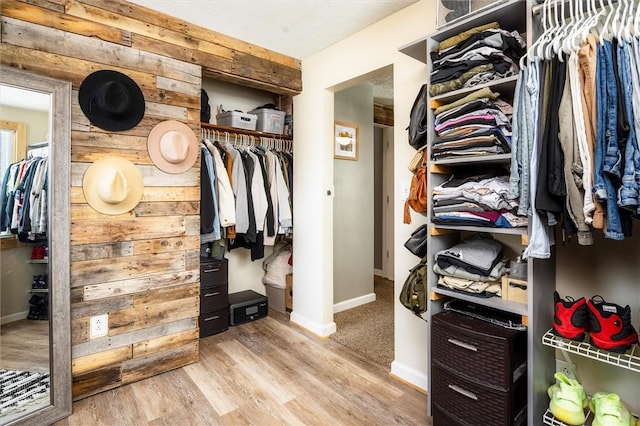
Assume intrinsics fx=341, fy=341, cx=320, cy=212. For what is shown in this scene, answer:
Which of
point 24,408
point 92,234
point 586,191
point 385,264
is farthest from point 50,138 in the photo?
point 385,264

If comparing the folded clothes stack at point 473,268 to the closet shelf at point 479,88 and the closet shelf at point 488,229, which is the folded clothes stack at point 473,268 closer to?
the closet shelf at point 488,229

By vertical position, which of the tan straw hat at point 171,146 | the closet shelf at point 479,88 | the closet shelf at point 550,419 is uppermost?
the closet shelf at point 479,88

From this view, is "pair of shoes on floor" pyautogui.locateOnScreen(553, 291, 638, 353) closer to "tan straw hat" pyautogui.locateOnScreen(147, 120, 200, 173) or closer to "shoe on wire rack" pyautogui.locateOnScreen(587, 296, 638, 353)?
"shoe on wire rack" pyautogui.locateOnScreen(587, 296, 638, 353)

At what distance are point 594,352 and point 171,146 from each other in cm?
249

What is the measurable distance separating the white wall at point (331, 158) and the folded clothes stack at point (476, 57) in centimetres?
45

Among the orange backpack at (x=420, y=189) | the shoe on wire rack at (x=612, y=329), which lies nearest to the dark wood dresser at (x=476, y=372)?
the shoe on wire rack at (x=612, y=329)

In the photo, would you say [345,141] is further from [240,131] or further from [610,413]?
[610,413]

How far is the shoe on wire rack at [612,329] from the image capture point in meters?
1.27

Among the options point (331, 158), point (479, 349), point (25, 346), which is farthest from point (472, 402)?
point (25, 346)

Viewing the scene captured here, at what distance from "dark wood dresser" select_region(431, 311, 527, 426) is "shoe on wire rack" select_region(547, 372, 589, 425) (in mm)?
121

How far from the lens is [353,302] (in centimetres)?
370

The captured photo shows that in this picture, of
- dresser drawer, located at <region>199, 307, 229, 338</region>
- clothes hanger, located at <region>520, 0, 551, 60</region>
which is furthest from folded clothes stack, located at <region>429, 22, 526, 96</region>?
dresser drawer, located at <region>199, 307, 229, 338</region>

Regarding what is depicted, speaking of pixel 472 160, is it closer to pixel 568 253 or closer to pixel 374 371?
pixel 568 253

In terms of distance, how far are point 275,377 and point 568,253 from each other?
73.2 inches
